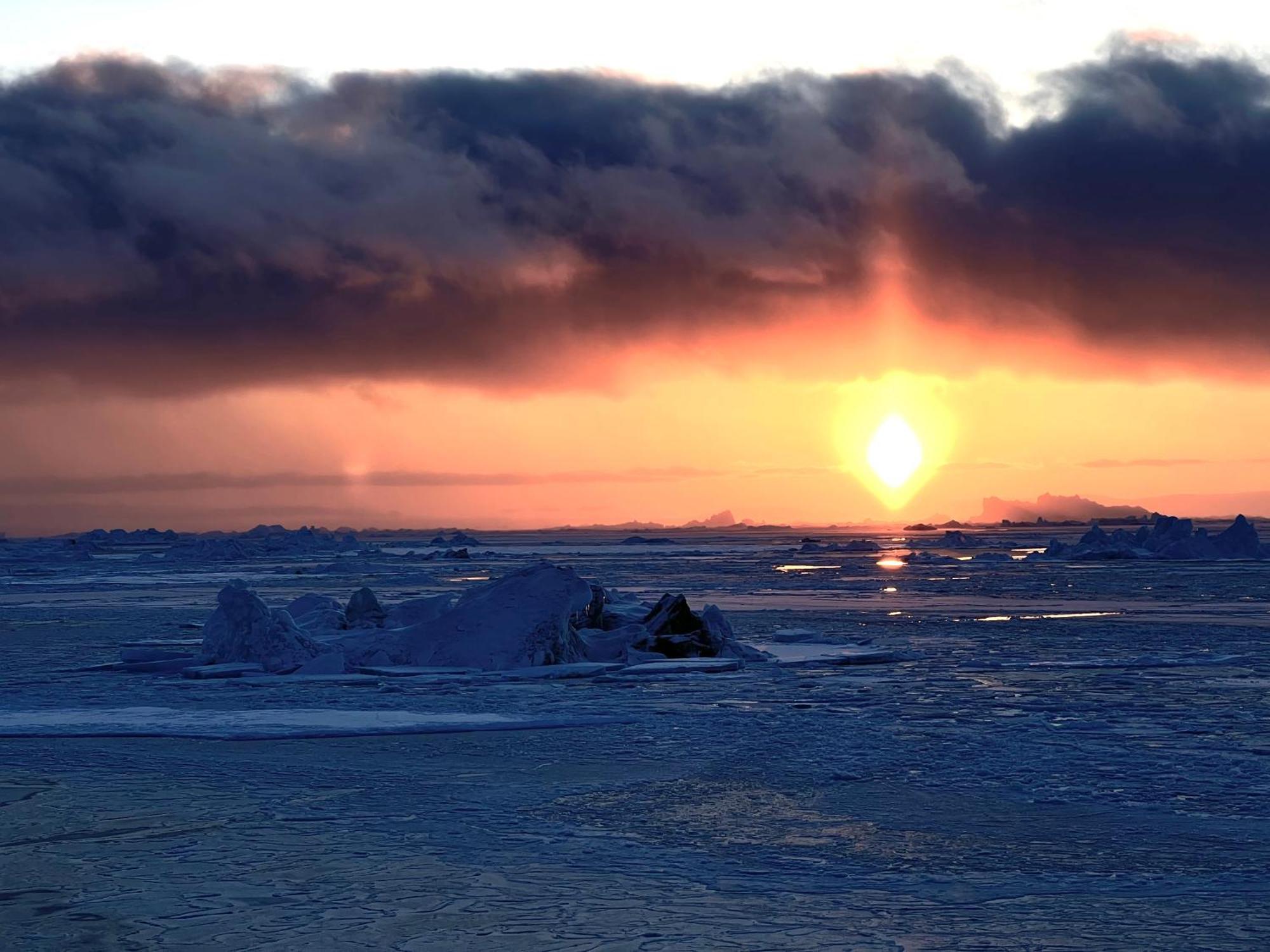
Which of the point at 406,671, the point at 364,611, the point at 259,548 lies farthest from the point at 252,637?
the point at 259,548

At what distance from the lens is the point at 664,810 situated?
714cm

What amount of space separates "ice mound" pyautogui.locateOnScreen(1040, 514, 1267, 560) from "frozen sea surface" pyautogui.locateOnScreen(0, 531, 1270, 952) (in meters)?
44.9

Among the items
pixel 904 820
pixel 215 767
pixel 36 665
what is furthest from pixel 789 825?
pixel 36 665

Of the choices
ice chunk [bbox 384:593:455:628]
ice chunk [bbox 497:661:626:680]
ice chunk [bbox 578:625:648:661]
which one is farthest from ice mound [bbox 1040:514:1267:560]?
ice chunk [bbox 497:661:626:680]

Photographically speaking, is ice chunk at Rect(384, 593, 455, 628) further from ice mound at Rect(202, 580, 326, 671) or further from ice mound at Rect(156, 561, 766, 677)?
ice mound at Rect(202, 580, 326, 671)

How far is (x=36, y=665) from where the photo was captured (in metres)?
15.7

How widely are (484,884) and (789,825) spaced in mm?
1824

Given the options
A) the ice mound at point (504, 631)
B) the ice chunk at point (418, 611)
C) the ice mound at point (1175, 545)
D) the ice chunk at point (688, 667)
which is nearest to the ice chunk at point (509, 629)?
the ice mound at point (504, 631)

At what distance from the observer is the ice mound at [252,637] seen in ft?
49.9

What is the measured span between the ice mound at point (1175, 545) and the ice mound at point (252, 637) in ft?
156

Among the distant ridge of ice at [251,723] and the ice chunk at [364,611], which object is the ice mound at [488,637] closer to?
the ice chunk at [364,611]

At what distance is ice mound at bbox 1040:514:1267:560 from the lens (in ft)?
186

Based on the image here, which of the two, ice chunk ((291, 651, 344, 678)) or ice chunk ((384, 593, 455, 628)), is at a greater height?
ice chunk ((384, 593, 455, 628))

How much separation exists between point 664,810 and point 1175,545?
56.1m
